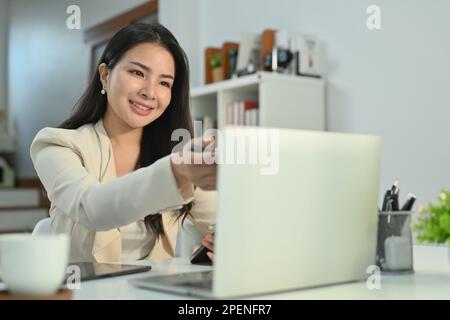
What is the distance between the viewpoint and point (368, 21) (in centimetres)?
304

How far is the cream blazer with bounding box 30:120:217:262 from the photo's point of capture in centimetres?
98

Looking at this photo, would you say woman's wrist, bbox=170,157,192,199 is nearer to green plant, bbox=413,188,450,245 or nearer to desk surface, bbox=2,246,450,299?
desk surface, bbox=2,246,450,299

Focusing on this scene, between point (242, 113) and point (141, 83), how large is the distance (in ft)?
5.83

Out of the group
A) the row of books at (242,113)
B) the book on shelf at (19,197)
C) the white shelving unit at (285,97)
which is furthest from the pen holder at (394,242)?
the book on shelf at (19,197)

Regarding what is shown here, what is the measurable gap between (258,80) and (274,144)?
234 cm

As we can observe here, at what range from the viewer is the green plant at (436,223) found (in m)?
0.91

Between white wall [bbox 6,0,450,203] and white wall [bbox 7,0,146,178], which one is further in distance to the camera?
white wall [bbox 7,0,146,178]

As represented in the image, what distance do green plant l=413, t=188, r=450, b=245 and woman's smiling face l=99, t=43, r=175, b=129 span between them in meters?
0.86

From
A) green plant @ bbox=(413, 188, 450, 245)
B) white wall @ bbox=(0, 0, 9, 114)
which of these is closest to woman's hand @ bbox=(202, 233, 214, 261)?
green plant @ bbox=(413, 188, 450, 245)

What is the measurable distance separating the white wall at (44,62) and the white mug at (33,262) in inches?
176

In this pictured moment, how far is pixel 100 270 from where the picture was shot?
3.42 ft

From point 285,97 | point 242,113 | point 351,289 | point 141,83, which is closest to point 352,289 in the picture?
point 351,289

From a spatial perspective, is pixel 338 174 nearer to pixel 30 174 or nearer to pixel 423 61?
pixel 423 61
